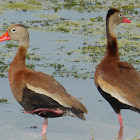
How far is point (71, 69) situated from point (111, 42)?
2.18 metres

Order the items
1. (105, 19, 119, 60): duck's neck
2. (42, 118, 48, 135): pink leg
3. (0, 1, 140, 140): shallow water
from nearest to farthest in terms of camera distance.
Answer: (42, 118, 48, 135): pink leg < (0, 1, 140, 140): shallow water < (105, 19, 119, 60): duck's neck

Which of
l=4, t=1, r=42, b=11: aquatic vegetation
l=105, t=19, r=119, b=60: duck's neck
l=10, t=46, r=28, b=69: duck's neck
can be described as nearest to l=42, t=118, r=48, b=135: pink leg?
l=10, t=46, r=28, b=69: duck's neck

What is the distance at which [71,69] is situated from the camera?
10.7 meters

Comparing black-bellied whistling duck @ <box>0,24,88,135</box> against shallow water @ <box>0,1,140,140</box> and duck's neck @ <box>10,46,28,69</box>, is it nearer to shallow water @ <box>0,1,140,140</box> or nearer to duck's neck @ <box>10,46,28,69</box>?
duck's neck @ <box>10,46,28,69</box>

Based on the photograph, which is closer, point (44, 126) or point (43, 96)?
point (43, 96)

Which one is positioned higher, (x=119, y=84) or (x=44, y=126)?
(x=119, y=84)

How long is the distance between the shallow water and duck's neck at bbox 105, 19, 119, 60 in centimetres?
93

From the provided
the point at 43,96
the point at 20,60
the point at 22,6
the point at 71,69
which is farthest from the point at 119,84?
the point at 22,6

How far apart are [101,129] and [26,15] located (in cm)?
901

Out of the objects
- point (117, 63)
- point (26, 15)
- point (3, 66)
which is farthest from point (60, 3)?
point (117, 63)

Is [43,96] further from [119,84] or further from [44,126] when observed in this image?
[119,84]

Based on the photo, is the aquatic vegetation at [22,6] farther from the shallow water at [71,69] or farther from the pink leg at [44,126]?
the pink leg at [44,126]

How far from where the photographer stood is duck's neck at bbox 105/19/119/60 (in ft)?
27.9

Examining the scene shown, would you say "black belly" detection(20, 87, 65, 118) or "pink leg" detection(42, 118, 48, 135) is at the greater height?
"black belly" detection(20, 87, 65, 118)
